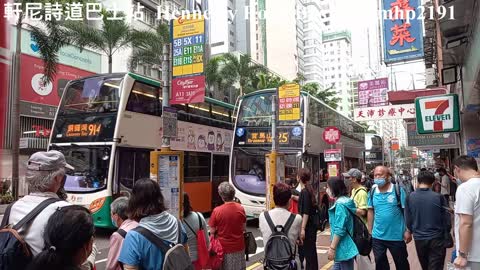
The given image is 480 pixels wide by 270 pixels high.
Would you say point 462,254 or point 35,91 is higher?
point 35,91

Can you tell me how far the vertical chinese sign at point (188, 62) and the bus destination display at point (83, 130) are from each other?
204 inches

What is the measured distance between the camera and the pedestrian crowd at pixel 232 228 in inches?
82.1

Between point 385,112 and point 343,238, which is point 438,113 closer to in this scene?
point 343,238

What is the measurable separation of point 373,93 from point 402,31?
10.3ft

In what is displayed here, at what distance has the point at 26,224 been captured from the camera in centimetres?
227

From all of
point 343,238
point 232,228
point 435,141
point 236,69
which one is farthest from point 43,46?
point 236,69

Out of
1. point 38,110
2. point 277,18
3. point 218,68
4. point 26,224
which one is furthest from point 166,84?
point 277,18

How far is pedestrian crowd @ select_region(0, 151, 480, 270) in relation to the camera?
209 centimetres

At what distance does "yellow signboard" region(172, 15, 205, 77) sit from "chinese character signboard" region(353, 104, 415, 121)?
1101 centimetres

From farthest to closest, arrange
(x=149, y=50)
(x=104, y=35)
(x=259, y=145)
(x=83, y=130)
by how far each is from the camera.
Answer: (x=149, y=50)
(x=104, y=35)
(x=259, y=145)
(x=83, y=130)

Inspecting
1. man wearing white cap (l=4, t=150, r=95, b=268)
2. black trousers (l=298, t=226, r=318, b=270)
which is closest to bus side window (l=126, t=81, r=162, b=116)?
black trousers (l=298, t=226, r=318, b=270)

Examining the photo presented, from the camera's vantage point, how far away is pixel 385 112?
15.9 m

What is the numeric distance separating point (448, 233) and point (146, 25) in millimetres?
35134

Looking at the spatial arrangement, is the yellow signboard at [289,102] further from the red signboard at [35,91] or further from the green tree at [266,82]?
the green tree at [266,82]
